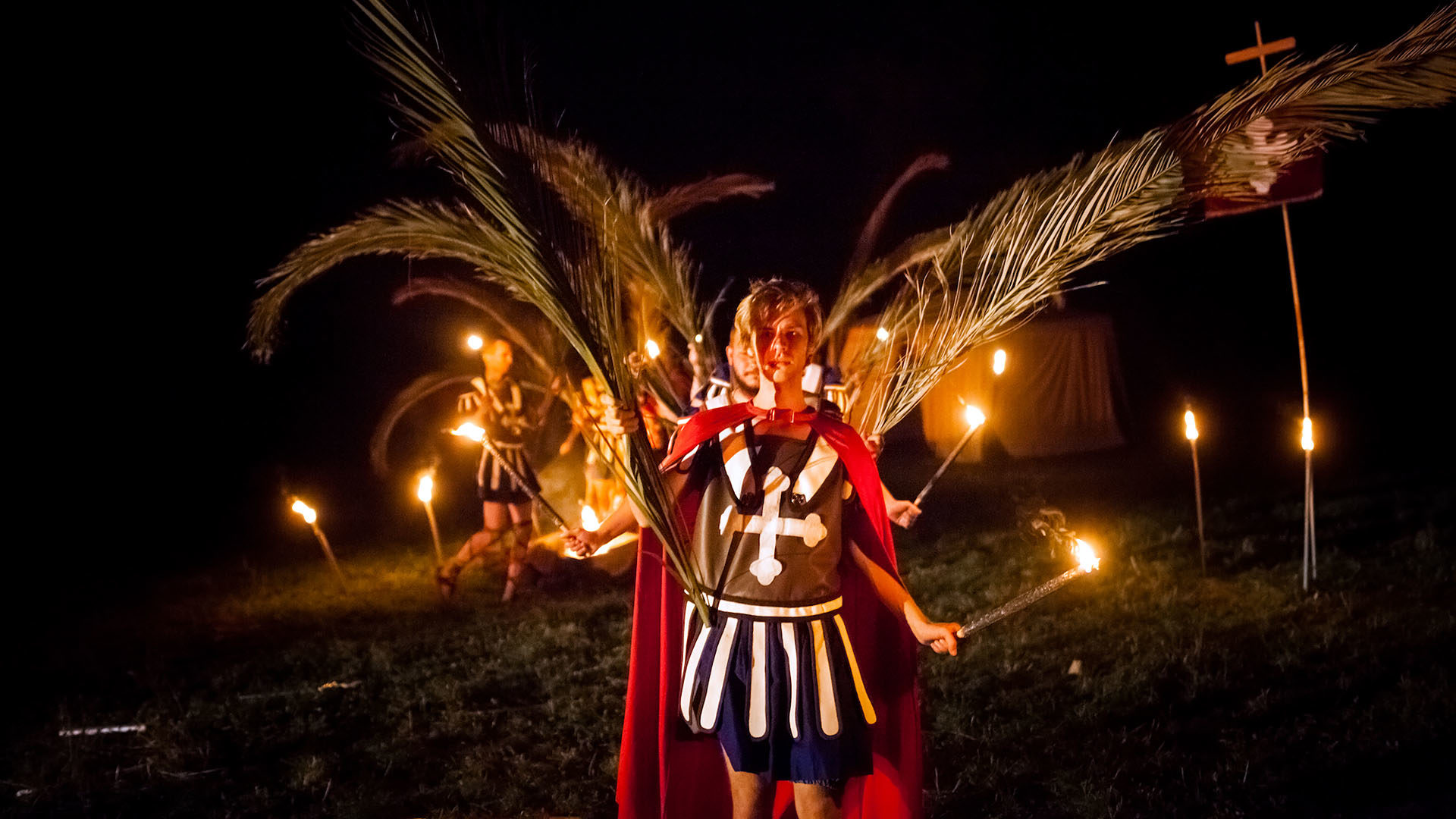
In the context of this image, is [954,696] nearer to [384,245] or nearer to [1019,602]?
[1019,602]

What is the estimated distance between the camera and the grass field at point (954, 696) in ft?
13.3

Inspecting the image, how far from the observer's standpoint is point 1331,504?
9.13 m

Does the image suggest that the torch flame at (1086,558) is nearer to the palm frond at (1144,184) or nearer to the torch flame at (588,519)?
the palm frond at (1144,184)

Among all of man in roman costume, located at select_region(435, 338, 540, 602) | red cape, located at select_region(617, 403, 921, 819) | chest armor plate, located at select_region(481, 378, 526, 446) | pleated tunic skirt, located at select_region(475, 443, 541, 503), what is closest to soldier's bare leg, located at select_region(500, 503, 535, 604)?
man in roman costume, located at select_region(435, 338, 540, 602)

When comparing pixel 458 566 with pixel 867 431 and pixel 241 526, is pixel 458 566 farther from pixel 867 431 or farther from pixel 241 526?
pixel 241 526

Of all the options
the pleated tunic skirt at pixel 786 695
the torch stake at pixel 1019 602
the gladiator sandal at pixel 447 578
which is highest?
the gladiator sandal at pixel 447 578

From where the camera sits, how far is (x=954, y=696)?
5004 millimetres

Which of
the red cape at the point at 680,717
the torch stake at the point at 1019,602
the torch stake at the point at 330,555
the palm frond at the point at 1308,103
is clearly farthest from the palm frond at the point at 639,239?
the torch stake at the point at 330,555

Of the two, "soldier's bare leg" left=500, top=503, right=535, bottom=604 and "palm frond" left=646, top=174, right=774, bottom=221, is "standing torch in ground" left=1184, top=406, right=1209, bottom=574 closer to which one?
"palm frond" left=646, top=174, right=774, bottom=221

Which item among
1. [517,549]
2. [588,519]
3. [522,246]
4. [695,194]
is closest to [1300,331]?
[695,194]

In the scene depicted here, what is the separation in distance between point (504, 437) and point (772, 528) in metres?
5.29

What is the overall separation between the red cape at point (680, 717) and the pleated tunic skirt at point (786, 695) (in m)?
0.29

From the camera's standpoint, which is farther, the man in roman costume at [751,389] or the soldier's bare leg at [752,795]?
the man in roman costume at [751,389]

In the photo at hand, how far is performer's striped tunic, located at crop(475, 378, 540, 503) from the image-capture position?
23.6 ft
